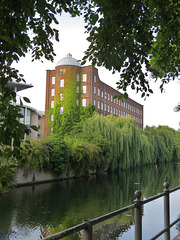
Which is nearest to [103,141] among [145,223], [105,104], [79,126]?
[79,126]

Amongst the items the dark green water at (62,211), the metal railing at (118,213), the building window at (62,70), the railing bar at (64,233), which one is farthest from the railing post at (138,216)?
the building window at (62,70)

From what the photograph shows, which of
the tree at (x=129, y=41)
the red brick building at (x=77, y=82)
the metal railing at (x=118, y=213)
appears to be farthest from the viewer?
the red brick building at (x=77, y=82)

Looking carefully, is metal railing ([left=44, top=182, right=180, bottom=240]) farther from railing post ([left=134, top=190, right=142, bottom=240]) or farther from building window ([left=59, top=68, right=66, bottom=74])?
building window ([left=59, top=68, right=66, bottom=74])

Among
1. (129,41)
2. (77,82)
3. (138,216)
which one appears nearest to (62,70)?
(77,82)

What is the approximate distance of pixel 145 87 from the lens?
419 cm

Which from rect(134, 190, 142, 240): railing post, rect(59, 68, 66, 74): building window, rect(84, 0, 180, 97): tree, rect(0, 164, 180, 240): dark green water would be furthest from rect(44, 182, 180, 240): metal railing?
rect(59, 68, 66, 74): building window

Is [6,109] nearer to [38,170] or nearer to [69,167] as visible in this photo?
[38,170]

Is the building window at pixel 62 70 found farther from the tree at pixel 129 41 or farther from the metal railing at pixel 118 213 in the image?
the metal railing at pixel 118 213

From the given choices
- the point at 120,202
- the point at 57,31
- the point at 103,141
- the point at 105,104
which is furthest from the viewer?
the point at 105,104

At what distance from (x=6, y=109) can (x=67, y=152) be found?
875 inches

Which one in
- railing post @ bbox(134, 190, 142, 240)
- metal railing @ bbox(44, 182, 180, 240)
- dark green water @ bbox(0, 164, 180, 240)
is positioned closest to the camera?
metal railing @ bbox(44, 182, 180, 240)

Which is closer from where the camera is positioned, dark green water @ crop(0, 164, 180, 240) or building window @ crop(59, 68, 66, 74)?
dark green water @ crop(0, 164, 180, 240)

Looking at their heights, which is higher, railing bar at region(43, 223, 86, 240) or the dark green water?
railing bar at region(43, 223, 86, 240)

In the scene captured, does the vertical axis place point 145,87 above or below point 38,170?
above
